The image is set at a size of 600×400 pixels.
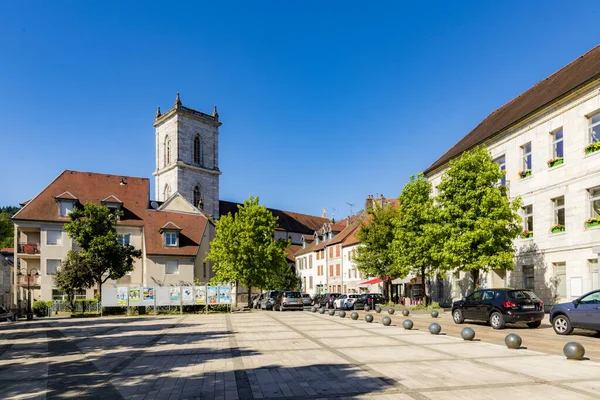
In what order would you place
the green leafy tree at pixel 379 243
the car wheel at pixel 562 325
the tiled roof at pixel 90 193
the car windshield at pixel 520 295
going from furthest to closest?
the tiled roof at pixel 90 193 < the green leafy tree at pixel 379 243 < the car windshield at pixel 520 295 < the car wheel at pixel 562 325

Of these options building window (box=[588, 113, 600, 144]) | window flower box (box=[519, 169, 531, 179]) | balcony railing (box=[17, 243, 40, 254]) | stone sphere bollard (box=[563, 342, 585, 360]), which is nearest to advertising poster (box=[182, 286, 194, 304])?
balcony railing (box=[17, 243, 40, 254])

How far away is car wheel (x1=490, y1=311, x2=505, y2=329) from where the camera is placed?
62.6 feet

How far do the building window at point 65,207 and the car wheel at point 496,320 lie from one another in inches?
1581

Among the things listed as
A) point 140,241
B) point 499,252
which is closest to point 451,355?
point 499,252

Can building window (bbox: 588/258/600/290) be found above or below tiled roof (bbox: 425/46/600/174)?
below

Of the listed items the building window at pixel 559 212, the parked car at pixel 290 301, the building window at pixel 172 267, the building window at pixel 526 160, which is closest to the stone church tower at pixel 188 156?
the building window at pixel 172 267

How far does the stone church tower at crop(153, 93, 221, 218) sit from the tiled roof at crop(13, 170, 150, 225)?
21.6 metres

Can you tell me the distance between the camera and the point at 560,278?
1033 inches

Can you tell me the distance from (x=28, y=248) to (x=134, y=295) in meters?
17.3

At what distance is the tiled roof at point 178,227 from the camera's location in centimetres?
4791

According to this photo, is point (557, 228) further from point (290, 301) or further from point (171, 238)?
point (171, 238)

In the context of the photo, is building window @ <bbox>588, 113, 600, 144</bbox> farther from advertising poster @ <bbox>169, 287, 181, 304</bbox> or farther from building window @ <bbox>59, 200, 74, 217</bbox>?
building window @ <bbox>59, 200, 74, 217</bbox>

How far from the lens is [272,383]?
9258 millimetres

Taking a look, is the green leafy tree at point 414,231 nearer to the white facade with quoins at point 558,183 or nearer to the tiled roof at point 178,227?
the white facade with quoins at point 558,183
